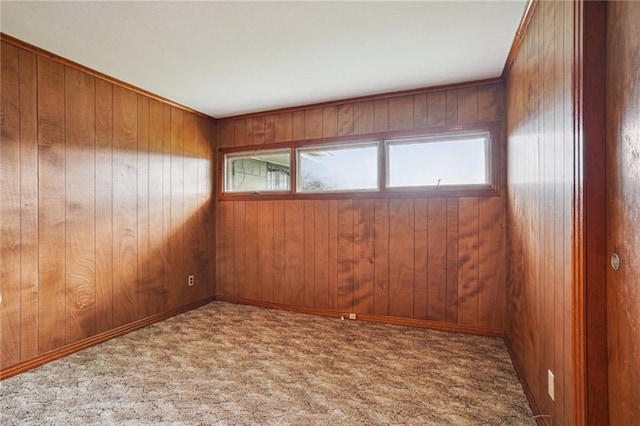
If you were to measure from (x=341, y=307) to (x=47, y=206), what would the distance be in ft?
9.16

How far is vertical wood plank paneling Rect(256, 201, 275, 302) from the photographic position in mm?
3834

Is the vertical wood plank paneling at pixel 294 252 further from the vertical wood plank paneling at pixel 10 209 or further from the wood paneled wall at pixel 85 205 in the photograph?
the vertical wood plank paneling at pixel 10 209

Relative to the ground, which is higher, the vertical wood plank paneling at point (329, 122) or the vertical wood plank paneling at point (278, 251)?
the vertical wood plank paneling at point (329, 122)

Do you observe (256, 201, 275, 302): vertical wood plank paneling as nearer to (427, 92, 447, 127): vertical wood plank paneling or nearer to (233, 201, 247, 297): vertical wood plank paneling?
(233, 201, 247, 297): vertical wood plank paneling

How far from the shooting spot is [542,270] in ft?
5.51

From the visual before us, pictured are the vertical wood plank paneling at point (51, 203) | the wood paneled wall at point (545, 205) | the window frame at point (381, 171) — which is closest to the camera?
the wood paneled wall at point (545, 205)

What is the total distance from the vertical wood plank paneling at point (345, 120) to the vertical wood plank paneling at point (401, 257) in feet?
3.02

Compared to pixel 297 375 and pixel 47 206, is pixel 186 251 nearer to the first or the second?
pixel 47 206

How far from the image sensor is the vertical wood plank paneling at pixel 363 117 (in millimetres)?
3340

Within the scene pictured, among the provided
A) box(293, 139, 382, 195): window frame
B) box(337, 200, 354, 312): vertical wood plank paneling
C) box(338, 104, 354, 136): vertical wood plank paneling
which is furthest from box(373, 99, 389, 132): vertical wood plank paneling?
box(337, 200, 354, 312): vertical wood plank paneling

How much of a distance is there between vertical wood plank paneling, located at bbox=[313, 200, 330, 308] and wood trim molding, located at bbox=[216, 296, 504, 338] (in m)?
0.11

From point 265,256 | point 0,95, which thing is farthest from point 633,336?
point 0,95

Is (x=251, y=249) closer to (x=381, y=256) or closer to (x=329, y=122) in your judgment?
(x=381, y=256)

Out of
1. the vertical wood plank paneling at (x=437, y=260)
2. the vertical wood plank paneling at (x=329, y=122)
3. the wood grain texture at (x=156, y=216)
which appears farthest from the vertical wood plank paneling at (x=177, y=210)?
the vertical wood plank paneling at (x=437, y=260)
